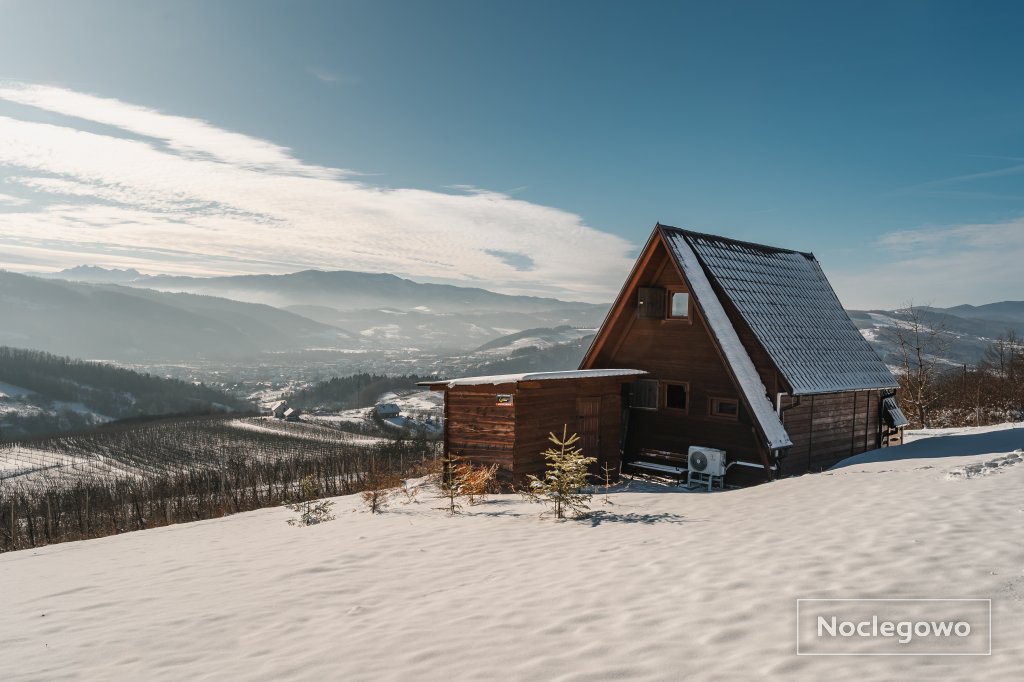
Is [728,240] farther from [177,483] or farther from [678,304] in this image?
[177,483]

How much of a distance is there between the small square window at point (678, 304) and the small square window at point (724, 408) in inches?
128

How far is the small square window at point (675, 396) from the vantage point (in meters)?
21.0

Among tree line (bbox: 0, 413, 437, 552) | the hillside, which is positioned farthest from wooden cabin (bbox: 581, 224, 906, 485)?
the hillside

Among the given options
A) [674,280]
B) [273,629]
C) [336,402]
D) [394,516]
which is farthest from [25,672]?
[336,402]

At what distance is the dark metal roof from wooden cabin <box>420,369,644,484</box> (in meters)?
4.69

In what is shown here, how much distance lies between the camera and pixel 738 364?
61.1 ft

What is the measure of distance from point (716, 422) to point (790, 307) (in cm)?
549

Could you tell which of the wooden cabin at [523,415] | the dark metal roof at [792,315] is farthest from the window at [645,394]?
the dark metal roof at [792,315]

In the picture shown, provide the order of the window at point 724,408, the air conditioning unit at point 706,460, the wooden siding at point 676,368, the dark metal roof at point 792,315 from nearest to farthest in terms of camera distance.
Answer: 1. the air conditioning unit at point 706,460
2. the wooden siding at point 676,368
3. the window at point 724,408
4. the dark metal roof at point 792,315

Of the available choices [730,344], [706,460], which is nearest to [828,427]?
[706,460]

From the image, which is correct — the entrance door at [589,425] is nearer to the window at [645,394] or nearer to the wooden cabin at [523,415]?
the wooden cabin at [523,415]

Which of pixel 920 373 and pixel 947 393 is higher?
pixel 920 373

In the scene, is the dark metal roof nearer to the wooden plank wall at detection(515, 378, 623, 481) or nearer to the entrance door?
the wooden plank wall at detection(515, 378, 623, 481)

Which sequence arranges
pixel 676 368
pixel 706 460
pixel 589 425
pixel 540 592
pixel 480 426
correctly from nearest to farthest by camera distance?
pixel 540 592 < pixel 480 426 < pixel 706 460 < pixel 589 425 < pixel 676 368
